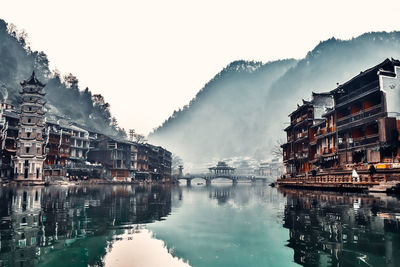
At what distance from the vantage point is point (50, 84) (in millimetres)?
137375

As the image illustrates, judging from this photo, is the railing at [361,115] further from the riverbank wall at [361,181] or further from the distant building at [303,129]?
the distant building at [303,129]

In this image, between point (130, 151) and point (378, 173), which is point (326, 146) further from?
point (130, 151)

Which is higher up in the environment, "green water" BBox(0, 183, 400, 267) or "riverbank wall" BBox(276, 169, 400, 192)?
"riverbank wall" BBox(276, 169, 400, 192)

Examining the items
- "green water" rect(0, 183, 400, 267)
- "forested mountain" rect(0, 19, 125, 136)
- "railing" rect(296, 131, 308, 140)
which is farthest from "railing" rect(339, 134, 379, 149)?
"forested mountain" rect(0, 19, 125, 136)

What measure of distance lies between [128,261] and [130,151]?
97228mm

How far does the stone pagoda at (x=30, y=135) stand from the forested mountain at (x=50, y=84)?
31642 mm

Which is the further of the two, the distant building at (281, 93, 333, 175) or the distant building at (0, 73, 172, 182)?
the distant building at (0, 73, 172, 182)

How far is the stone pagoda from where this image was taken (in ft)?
238

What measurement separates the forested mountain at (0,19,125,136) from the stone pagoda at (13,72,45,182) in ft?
104

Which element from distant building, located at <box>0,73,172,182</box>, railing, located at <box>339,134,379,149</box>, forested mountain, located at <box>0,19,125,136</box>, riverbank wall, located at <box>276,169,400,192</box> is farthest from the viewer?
forested mountain, located at <box>0,19,125,136</box>

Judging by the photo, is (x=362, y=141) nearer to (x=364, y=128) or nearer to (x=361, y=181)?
(x=364, y=128)

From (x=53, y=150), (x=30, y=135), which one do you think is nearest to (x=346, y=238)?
(x=30, y=135)

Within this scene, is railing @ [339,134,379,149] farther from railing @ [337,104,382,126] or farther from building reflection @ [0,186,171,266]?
building reflection @ [0,186,171,266]

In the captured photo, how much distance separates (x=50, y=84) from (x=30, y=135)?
233 feet
